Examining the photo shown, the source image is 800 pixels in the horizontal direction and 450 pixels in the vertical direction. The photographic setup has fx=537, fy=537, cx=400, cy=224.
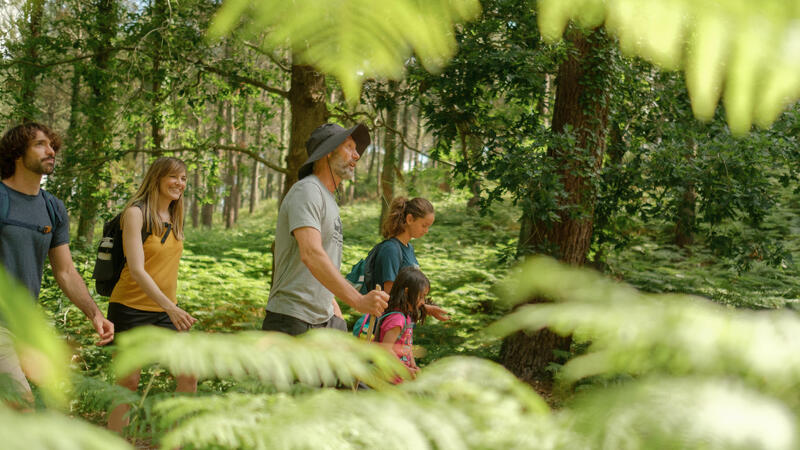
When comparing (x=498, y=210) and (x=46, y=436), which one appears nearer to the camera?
(x=46, y=436)

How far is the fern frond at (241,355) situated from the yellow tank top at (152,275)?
95.0 inches

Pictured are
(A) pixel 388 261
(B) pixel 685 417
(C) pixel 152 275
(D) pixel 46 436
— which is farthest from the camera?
(A) pixel 388 261

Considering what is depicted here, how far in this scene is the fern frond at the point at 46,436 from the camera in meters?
0.35

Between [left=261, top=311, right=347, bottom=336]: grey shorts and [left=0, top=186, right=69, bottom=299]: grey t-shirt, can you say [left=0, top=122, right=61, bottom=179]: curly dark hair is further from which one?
[left=261, top=311, right=347, bottom=336]: grey shorts

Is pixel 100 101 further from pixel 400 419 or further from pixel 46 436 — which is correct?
pixel 46 436

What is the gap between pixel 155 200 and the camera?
124 inches

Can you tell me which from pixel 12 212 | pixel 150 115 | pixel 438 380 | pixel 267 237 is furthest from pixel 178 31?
pixel 267 237

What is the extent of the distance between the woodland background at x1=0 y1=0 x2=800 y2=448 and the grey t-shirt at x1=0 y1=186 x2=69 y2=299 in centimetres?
79

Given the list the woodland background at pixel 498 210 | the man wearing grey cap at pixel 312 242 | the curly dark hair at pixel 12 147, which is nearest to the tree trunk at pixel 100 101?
the woodland background at pixel 498 210

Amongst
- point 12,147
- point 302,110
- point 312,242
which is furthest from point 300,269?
point 302,110

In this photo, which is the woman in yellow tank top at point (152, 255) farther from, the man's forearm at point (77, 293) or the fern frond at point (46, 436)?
the fern frond at point (46, 436)

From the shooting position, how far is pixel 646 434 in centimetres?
60

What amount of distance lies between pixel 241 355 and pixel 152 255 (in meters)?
2.60

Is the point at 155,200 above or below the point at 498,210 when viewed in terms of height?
below
